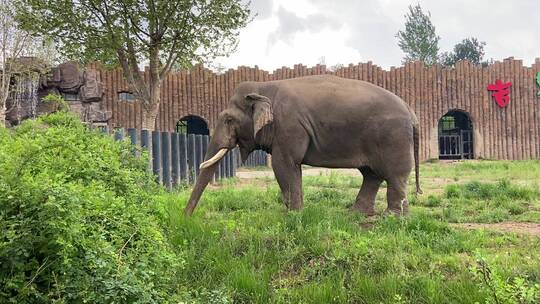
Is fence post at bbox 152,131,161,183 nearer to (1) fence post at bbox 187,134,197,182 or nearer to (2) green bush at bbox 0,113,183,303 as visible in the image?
(1) fence post at bbox 187,134,197,182

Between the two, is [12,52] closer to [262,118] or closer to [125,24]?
[125,24]

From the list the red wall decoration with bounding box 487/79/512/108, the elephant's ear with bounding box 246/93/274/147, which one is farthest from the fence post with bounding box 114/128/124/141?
the red wall decoration with bounding box 487/79/512/108

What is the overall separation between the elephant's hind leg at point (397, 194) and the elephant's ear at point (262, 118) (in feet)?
4.46

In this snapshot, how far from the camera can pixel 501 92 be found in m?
21.4

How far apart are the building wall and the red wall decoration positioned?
183 millimetres

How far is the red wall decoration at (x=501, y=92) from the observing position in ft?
70.2

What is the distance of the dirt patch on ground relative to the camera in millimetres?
4516

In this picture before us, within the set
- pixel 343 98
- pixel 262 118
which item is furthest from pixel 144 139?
pixel 343 98

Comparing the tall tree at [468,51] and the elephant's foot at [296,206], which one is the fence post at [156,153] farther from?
the tall tree at [468,51]

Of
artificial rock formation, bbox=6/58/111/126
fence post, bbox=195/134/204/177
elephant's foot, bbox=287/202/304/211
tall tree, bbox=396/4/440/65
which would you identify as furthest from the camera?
tall tree, bbox=396/4/440/65

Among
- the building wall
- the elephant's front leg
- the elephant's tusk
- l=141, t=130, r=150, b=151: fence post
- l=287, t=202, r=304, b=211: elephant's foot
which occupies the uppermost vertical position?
the building wall

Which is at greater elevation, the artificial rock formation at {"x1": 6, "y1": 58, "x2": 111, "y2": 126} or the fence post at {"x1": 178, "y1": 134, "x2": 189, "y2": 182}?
the artificial rock formation at {"x1": 6, "y1": 58, "x2": 111, "y2": 126}

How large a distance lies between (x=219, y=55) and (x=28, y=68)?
707 centimetres

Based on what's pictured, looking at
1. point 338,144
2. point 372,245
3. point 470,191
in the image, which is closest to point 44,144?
point 372,245
